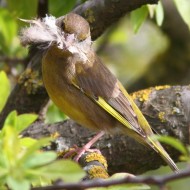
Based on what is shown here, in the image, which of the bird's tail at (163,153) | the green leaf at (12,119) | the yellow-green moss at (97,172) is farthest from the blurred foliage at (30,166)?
the bird's tail at (163,153)

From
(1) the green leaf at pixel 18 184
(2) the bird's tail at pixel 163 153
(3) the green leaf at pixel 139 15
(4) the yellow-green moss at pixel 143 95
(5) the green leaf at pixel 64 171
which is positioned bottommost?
(2) the bird's tail at pixel 163 153

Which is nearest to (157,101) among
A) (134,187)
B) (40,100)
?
(40,100)

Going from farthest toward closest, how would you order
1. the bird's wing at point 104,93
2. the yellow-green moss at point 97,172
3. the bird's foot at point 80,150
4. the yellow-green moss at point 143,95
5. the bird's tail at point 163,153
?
the yellow-green moss at point 143,95
the bird's wing at point 104,93
the bird's tail at point 163,153
the bird's foot at point 80,150
the yellow-green moss at point 97,172

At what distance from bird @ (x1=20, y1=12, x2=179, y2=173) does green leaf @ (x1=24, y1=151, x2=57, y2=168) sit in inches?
69.3

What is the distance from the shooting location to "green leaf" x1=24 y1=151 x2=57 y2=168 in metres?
2.11

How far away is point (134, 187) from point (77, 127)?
6.61 feet

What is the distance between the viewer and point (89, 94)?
163 inches

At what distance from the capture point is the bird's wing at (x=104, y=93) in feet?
13.5

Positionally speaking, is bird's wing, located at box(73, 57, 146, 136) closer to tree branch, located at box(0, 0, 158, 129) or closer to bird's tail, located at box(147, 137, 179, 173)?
bird's tail, located at box(147, 137, 179, 173)

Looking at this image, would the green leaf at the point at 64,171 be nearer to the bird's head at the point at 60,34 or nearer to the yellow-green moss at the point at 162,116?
the bird's head at the point at 60,34

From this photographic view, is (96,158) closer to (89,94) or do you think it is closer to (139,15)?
(89,94)

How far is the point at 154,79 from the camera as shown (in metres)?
6.62

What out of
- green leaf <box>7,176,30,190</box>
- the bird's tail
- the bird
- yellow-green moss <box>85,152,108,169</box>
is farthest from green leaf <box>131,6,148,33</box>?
green leaf <box>7,176,30,190</box>

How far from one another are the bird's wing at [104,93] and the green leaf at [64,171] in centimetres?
199
